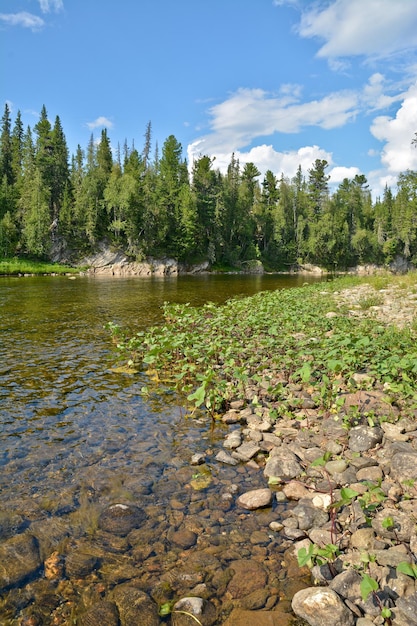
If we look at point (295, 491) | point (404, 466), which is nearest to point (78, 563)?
point (295, 491)

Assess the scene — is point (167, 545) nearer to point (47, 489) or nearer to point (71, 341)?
point (47, 489)

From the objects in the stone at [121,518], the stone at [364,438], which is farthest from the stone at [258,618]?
the stone at [364,438]

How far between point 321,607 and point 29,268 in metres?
63.7

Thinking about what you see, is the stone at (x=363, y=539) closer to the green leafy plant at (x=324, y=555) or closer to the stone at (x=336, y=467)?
Answer: the green leafy plant at (x=324, y=555)

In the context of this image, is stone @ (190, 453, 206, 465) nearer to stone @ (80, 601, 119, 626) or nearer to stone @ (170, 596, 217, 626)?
stone @ (170, 596, 217, 626)

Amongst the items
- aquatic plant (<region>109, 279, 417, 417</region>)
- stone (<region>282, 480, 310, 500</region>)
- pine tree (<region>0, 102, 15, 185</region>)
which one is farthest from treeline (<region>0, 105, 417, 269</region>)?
stone (<region>282, 480, 310, 500</region>)

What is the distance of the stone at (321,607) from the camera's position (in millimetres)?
3645

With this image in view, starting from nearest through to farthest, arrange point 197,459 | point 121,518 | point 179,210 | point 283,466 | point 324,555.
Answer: point 324,555, point 121,518, point 283,466, point 197,459, point 179,210

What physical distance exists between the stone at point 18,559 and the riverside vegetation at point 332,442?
282 cm

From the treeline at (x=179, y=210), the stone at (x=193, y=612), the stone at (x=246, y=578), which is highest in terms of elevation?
the treeline at (x=179, y=210)

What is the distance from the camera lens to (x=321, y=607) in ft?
12.3

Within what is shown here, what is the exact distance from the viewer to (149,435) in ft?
26.5

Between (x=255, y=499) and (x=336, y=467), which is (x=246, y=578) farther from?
(x=336, y=467)

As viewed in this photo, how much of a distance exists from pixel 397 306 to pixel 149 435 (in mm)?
14378
